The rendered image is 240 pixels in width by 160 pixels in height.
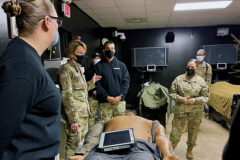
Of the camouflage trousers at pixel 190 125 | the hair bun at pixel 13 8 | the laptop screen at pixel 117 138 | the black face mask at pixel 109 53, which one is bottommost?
the camouflage trousers at pixel 190 125

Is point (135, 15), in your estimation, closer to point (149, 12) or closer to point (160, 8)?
point (149, 12)

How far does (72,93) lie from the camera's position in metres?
1.78

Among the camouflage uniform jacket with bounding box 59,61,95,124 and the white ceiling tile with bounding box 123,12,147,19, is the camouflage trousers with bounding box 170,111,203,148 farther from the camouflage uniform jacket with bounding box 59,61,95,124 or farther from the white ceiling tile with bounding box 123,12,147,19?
the white ceiling tile with bounding box 123,12,147,19

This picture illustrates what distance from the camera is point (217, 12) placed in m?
3.79

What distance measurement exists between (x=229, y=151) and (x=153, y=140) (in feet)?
3.81

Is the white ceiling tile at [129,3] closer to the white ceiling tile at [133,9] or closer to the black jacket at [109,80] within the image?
the white ceiling tile at [133,9]

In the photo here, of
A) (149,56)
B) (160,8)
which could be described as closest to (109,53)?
(160,8)

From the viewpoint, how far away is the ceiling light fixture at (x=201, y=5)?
3209 mm

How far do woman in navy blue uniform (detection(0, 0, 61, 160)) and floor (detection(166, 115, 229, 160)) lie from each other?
7.59ft

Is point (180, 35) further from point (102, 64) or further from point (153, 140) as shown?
point (153, 140)

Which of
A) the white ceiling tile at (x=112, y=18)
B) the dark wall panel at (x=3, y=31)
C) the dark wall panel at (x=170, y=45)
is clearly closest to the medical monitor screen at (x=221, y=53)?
the dark wall panel at (x=170, y=45)

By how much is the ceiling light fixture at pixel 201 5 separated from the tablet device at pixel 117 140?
9.35ft

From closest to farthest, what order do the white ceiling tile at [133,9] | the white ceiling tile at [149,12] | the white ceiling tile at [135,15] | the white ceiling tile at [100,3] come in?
the white ceiling tile at [100,3] < the white ceiling tile at [149,12] < the white ceiling tile at [133,9] < the white ceiling tile at [135,15]

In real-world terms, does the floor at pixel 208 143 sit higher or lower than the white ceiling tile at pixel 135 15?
lower
